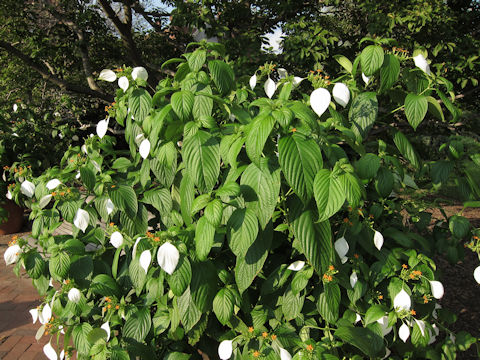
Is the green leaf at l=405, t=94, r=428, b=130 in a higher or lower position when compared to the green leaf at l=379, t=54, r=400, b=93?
lower

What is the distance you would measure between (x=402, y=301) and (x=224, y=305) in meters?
0.65

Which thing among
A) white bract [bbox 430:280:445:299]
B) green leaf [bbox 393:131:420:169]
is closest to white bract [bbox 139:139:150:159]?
green leaf [bbox 393:131:420:169]

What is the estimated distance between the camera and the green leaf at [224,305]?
49.6 inches

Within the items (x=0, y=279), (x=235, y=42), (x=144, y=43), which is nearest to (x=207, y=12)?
(x=235, y=42)

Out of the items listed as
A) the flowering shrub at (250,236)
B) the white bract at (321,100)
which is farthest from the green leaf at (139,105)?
the white bract at (321,100)

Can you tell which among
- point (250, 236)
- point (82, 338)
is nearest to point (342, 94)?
point (250, 236)

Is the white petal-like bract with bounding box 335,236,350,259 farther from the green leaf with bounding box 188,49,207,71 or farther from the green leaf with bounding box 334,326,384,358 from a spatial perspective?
the green leaf with bounding box 188,49,207,71

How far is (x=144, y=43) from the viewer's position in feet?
18.1

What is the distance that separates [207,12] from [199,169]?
2.93 metres

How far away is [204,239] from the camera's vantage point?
1.12 meters

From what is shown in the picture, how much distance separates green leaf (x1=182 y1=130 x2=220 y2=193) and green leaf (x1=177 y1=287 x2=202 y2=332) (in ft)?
1.43

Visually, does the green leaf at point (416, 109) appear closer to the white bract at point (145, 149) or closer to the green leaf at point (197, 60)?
the green leaf at point (197, 60)

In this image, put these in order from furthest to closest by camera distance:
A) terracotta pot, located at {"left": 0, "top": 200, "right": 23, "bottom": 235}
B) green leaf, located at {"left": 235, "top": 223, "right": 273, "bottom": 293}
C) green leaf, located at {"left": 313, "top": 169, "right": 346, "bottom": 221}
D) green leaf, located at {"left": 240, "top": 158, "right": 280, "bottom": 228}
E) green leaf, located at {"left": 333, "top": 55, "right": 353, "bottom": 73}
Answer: terracotta pot, located at {"left": 0, "top": 200, "right": 23, "bottom": 235}, green leaf, located at {"left": 333, "top": 55, "right": 353, "bottom": 73}, green leaf, located at {"left": 235, "top": 223, "right": 273, "bottom": 293}, green leaf, located at {"left": 240, "top": 158, "right": 280, "bottom": 228}, green leaf, located at {"left": 313, "top": 169, "right": 346, "bottom": 221}

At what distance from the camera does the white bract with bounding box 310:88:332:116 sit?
3.91 feet
